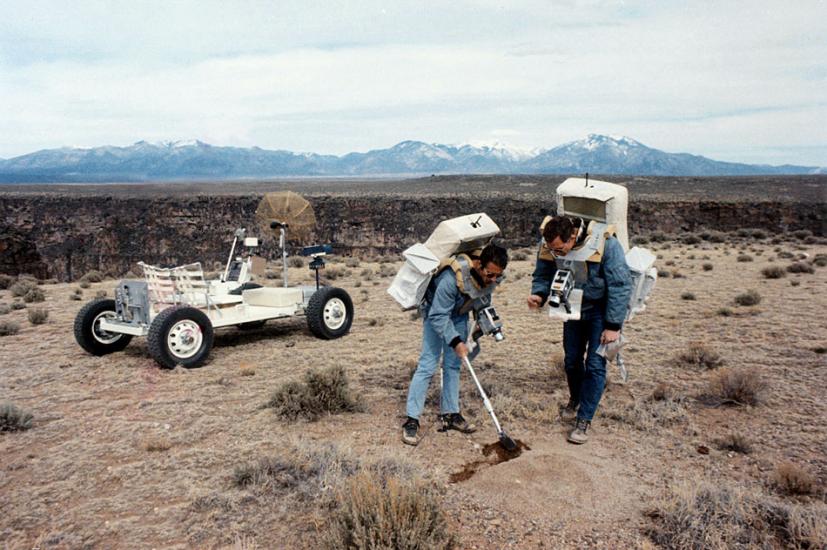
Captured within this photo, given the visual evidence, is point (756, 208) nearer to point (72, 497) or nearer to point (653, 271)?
point (653, 271)

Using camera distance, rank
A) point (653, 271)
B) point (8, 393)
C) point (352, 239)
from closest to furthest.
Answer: point (653, 271)
point (8, 393)
point (352, 239)

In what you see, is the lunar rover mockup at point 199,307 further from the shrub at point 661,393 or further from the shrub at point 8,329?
the shrub at point 661,393

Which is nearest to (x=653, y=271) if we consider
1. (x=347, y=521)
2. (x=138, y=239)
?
(x=347, y=521)

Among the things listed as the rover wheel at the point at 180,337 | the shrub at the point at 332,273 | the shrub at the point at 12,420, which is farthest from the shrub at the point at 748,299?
the shrub at the point at 12,420

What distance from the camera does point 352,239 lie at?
40312 millimetres

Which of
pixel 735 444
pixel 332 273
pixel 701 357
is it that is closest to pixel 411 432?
pixel 735 444

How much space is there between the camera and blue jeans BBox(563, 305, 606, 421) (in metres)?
5.45

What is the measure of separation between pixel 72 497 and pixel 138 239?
139 feet

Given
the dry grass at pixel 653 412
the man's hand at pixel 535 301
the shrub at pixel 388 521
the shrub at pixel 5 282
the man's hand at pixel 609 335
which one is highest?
the man's hand at pixel 535 301

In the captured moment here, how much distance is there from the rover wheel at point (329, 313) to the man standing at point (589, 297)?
4.62 m

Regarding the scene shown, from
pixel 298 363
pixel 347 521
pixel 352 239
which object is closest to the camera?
pixel 347 521

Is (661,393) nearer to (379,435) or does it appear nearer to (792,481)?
(792,481)

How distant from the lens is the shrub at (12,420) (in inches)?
227

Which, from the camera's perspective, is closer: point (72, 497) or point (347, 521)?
point (347, 521)
